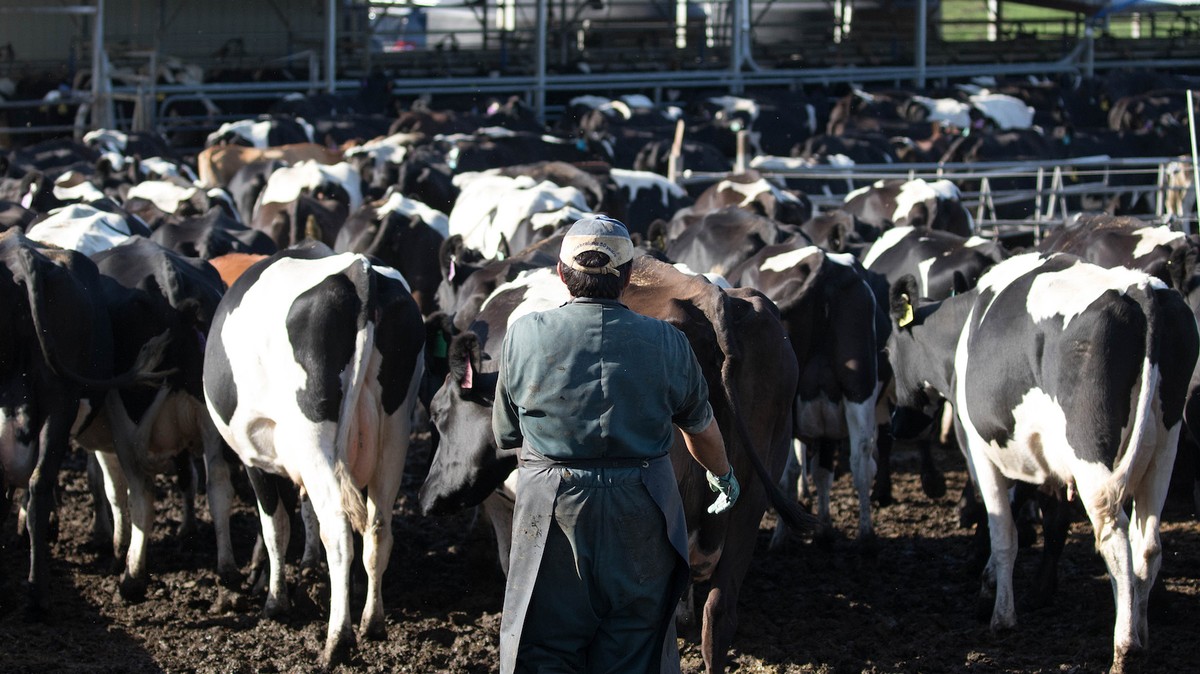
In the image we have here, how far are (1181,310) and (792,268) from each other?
8.36 feet

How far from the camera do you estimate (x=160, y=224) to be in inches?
421

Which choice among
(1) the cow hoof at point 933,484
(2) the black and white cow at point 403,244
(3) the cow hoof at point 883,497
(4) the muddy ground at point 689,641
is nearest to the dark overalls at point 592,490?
(4) the muddy ground at point 689,641

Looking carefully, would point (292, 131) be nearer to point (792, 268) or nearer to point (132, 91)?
point (132, 91)

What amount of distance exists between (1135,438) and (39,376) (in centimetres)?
468

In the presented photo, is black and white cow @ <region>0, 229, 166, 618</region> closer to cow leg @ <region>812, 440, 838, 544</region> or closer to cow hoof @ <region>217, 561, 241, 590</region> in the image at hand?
cow hoof @ <region>217, 561, 241, 590</region>

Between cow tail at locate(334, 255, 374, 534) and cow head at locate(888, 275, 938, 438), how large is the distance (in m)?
2.70

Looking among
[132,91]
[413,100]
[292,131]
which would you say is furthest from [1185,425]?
[413,100]

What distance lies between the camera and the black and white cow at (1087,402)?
550cm

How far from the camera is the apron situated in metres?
3.76

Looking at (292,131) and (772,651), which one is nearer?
(772,651)

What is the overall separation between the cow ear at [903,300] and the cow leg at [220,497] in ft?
11.2

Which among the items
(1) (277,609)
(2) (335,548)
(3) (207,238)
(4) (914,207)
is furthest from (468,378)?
(4) (914,207)

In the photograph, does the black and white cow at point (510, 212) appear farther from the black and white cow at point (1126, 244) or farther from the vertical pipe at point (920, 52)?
the vertical pipe at point (920, 52)

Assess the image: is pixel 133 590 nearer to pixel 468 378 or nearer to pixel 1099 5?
pixel 468 378
